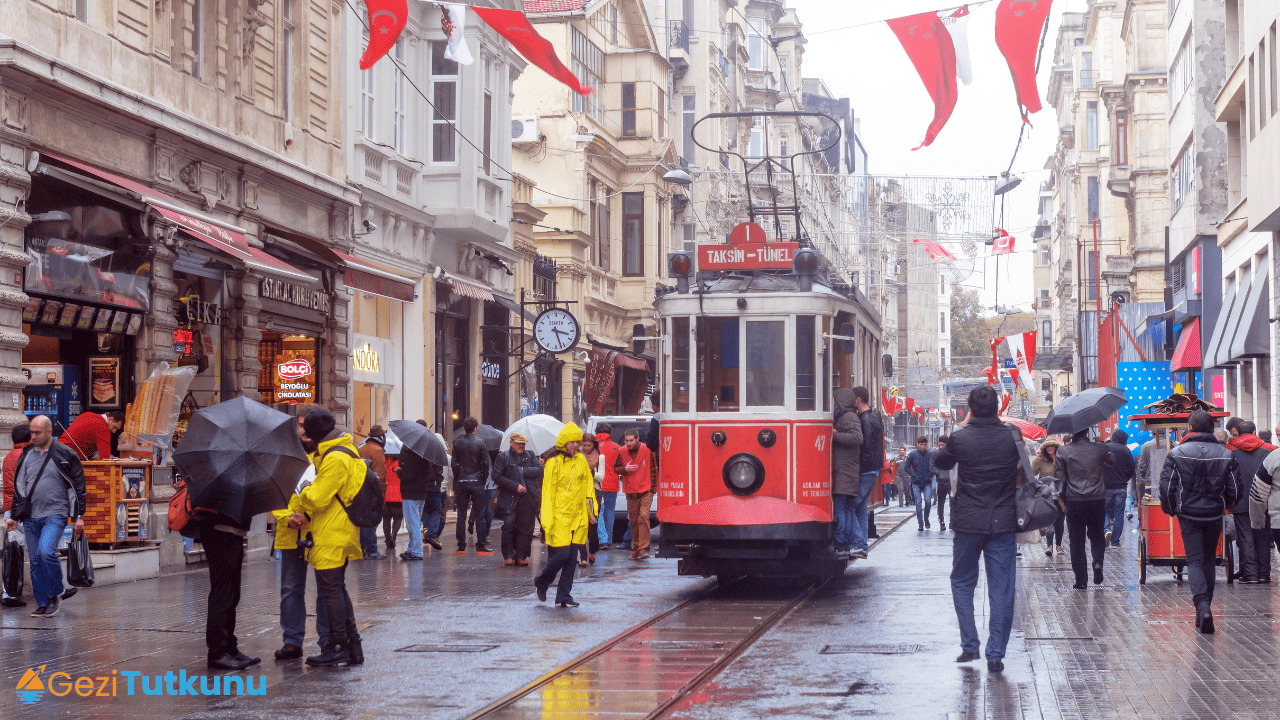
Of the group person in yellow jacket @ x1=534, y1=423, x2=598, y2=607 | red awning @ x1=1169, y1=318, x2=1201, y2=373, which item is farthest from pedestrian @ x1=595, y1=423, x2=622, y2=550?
red awning @ x1=1169, y1=318, x2=1201, y2=373

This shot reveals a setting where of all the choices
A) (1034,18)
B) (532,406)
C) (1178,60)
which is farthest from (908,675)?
(1178,60)

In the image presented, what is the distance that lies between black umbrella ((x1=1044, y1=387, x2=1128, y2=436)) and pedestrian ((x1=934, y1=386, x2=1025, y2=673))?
642 centimetres

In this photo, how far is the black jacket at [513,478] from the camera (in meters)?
A: 18.4

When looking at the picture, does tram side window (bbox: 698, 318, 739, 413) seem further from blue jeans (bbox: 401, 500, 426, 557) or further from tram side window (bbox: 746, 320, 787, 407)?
blue jeans (bbox: 401, 500, 426, 557)

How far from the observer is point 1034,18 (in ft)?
49.4

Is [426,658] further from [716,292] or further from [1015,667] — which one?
[716,292]

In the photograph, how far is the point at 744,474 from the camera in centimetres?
1476

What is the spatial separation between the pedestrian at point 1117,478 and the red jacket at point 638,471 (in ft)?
18.5

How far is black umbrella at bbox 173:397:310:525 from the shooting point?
10.0 m

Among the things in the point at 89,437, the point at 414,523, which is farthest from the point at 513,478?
the point at 89,437

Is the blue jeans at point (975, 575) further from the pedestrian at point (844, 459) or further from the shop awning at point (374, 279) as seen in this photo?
the shop awning at point (374, 279)

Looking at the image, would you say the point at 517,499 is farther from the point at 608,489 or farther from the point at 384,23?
the point at 384,23

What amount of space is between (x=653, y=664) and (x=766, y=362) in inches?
204

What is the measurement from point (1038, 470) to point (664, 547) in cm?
747
